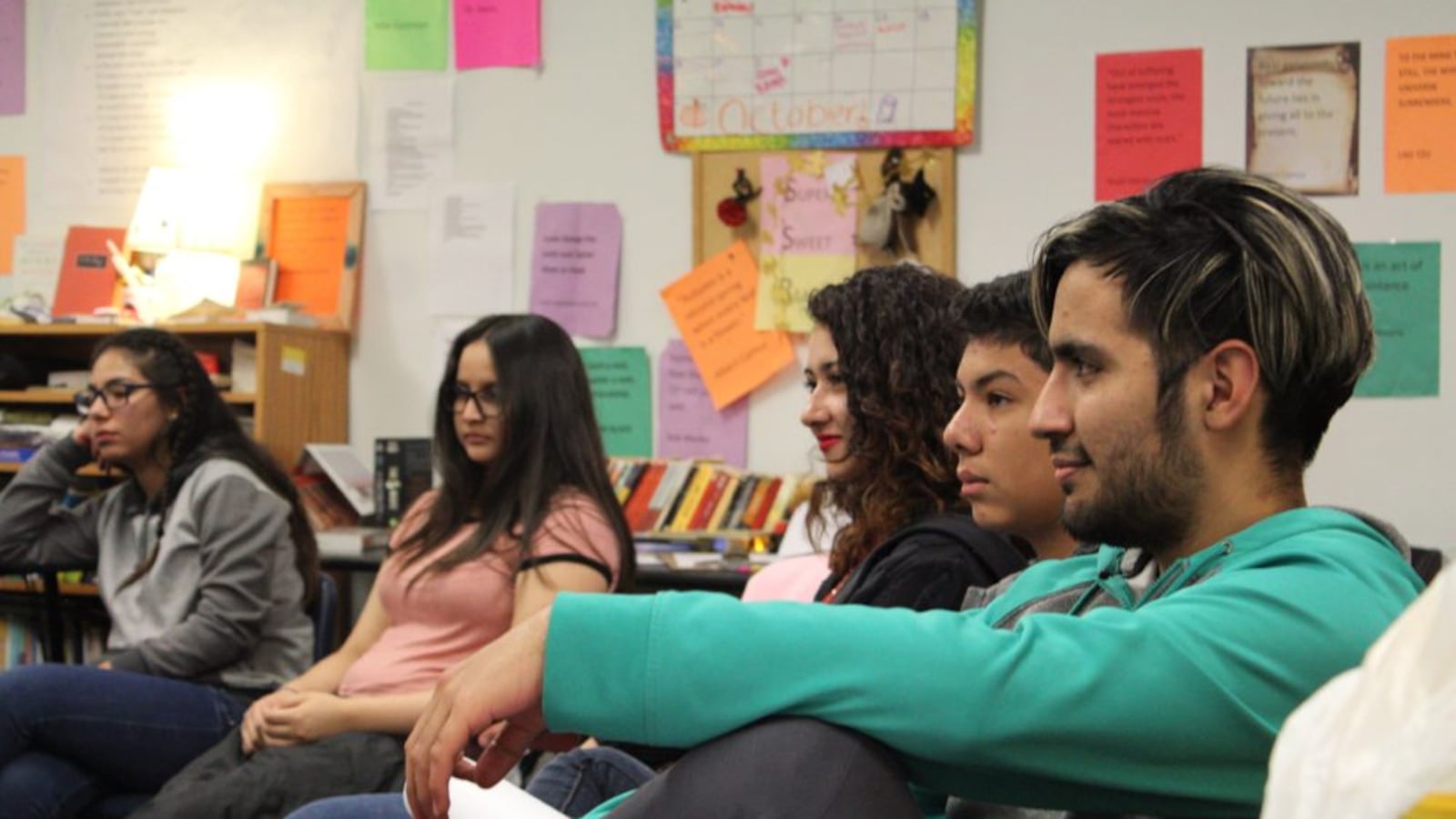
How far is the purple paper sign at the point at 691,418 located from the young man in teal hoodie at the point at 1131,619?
2.30m

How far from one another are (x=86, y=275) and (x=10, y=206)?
1.24 feet

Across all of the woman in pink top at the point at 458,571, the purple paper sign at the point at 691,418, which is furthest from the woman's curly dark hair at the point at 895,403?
the purple paper sign at the point at 691,418

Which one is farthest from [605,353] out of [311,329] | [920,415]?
[920,415]

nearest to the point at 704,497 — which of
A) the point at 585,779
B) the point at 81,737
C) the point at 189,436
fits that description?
the point at 189,436

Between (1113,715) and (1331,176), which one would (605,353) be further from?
(1113,715)

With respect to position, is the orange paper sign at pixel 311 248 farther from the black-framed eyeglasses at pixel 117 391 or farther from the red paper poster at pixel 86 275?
the black-framed eyeglasses at pixel 117 391

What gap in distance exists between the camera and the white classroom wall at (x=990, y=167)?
9.70 ft

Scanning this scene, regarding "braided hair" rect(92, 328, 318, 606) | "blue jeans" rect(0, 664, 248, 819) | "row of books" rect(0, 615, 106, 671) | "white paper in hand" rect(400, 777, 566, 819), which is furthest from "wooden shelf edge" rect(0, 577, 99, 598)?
"white paper in hand" rect(400, 777, 566, 819)

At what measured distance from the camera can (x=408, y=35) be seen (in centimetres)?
359

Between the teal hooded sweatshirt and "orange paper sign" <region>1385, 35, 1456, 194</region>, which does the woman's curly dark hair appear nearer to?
the teal hooded sweatshirt

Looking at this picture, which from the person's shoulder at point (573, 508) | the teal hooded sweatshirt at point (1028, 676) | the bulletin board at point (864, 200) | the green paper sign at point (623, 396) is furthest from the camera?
the green paper sign at point (623, 396)

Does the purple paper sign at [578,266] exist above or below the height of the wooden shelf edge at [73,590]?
above

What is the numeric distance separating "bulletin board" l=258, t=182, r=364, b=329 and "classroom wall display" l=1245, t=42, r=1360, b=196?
80.1 inches

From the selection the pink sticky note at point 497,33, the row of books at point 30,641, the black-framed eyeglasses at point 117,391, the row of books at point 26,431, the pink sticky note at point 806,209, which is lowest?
the row of books at point 30,641
